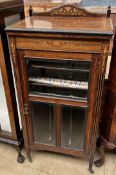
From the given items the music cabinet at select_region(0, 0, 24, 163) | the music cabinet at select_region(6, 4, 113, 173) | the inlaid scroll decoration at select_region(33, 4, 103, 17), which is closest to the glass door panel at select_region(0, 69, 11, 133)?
the music cabinet at select_region(0, 0, 24, 163)

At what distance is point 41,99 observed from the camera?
44.1 inches

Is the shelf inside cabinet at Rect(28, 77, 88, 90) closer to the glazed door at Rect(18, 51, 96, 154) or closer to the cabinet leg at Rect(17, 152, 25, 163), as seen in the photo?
the glazed door at Rect(18, 51, 96, 154)

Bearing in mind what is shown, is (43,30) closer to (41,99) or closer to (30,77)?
(30,77)

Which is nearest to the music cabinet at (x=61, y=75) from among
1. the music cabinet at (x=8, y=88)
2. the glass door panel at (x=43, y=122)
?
the glass door panel at (x=43, y=122)

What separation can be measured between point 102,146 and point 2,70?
979mm

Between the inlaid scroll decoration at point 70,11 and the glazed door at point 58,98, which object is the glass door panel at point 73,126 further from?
the inlaid scroll decoration at point 70,11

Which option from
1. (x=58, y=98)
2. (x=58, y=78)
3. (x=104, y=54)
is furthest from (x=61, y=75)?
(x=104, y=54)

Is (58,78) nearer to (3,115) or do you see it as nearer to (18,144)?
(3,115)

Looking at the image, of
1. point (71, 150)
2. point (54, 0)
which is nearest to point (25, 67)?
point (71, 150)

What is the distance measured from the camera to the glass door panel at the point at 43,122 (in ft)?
3.83

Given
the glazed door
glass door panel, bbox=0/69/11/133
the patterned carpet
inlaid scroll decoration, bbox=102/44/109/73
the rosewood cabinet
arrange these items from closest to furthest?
inlaid scroll decoration, bbox=102/44/109/73 < the glazed door < the rosewood cabinet < glass door panel, bbox=0/69/11/133 < the patterned carpet

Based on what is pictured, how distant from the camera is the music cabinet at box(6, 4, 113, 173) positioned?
2.86 feet

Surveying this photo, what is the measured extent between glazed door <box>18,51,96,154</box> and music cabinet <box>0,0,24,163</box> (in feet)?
0.51

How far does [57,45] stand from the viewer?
2.95ft
